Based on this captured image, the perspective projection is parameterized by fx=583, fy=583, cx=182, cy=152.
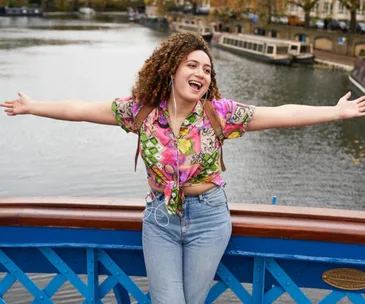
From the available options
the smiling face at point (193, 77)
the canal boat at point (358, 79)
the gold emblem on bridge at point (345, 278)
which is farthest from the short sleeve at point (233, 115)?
the canal boat at point (358, 79)

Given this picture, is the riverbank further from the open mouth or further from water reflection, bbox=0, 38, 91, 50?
the open mouth

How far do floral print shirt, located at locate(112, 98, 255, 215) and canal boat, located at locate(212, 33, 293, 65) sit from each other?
31089mm

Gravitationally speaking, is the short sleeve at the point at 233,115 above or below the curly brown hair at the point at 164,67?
below

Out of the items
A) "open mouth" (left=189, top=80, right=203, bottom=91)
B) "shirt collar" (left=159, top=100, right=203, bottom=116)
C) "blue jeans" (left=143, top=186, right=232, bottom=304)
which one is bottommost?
"blue jeans" (left=143, top=186, right=232, bottom=304)

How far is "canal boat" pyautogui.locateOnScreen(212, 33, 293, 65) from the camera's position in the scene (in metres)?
32.9

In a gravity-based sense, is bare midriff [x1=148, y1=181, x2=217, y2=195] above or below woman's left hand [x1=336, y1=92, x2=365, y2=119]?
below

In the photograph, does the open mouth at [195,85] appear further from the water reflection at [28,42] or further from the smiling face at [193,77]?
the water reflection at [28,42]

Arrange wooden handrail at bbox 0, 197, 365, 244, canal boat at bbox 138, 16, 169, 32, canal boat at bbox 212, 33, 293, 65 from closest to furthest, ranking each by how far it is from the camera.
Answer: wooden handrail at bbox 0, 197, 365, 244, canal boat at bbox 212, 33, 293, 65, canal boat at bbox 138, 16, 169, 32

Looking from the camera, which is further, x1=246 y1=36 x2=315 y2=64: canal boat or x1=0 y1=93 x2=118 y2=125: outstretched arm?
x1=246 y1=36 x2=315 y2=64: canal boat


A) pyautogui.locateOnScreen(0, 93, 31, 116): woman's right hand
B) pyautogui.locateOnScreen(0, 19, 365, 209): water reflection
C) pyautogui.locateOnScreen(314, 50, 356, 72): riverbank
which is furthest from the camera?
pyautogui.locateOnScreen(314, 50, 356, 72): riverbank

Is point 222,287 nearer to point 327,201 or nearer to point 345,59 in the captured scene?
point 327,201

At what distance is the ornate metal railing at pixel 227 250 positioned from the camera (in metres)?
2.46

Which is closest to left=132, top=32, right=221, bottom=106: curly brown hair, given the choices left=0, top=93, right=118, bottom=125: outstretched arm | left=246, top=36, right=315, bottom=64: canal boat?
left=0, top=93, right=118, bottom=125: outstretched arm

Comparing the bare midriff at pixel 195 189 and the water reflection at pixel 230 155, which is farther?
the water reflection at pixel 230 155
